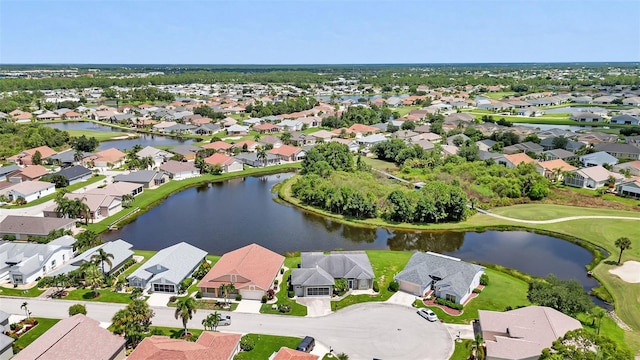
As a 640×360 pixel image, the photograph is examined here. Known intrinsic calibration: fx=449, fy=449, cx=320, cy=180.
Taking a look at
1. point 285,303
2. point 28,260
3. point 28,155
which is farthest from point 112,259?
point 28,155

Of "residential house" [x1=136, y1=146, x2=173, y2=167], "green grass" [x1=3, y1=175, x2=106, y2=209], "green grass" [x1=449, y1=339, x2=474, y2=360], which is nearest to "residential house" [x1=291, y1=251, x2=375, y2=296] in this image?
"green grass" [x1=449, y1=339, x2=474, y2=360]

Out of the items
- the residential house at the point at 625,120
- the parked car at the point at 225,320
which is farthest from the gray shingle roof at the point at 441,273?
the residential house at the point at 625,120

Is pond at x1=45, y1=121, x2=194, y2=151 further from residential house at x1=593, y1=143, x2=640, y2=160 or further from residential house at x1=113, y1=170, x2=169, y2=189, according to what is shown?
residential house at x1=593, y1=143, x2=640, y2=160

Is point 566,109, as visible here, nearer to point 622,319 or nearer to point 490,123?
point 490,123

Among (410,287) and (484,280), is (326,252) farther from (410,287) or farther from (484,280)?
(484,280)

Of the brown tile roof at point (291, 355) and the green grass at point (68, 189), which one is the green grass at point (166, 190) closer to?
the green grass at point (68, 189)
